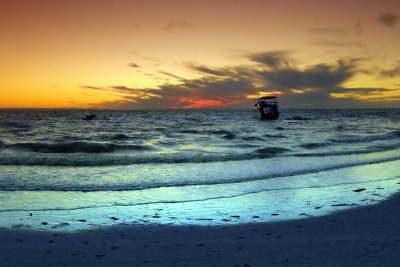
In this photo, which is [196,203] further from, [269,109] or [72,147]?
[269,109]

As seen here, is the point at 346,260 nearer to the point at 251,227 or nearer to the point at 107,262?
the point at 251,227

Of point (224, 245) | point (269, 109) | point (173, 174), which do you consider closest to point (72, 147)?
point (173, 174)

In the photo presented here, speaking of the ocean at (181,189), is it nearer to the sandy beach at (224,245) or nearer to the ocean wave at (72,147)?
the sandy beach at (224,245)

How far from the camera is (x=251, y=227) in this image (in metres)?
6.10

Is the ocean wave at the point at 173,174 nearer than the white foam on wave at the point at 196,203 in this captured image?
No

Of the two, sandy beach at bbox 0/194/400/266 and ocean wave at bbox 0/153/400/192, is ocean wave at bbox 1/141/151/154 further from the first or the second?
sandy beach at bbox 0/194/400/266

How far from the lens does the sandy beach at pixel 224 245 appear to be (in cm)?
450

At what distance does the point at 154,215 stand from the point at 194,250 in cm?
228

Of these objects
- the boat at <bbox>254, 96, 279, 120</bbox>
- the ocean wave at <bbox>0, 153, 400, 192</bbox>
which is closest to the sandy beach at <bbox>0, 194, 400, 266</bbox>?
the ocean wave at <bbox>0, 153, 400, 192</bbox>

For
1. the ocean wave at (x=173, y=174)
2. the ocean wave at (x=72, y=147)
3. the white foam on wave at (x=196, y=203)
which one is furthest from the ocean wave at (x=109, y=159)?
the white foam on wave at (x=196, y=203)

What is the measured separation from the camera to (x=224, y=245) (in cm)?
515

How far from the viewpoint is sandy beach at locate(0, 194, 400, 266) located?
14.8 ft

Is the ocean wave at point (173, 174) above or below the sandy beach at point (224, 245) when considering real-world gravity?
below

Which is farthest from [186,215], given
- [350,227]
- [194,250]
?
[350,227]
